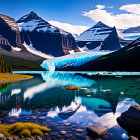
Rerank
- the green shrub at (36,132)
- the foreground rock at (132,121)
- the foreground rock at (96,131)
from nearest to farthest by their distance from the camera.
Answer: the foreground rock at (96,131), the green shrub at (36,132), the foreground rock at (132,121)

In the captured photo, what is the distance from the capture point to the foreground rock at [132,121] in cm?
1768

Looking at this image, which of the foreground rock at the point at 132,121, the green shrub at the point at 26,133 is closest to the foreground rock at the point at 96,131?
the foreground rock at the point at 132,121

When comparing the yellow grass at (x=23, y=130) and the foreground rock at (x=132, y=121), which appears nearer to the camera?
the yellow grass at (x=23, y=130)

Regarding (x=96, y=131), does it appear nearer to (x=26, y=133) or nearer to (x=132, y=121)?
(x=132, y=121)

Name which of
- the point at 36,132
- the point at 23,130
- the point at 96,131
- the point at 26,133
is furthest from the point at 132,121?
the point at 23,130

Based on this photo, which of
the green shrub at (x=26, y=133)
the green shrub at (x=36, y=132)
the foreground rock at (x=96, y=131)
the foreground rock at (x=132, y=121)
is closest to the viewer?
the green shrub at (x=26, y=133)

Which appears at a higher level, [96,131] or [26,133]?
[96,131]

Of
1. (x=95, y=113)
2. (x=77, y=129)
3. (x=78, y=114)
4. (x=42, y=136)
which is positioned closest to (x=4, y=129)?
(x=42, y=136)

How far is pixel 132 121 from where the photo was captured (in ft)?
60.6

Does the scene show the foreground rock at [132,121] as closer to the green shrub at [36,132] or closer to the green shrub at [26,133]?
the green shrub at [36,132]

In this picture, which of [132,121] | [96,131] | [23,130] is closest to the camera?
[96,131]

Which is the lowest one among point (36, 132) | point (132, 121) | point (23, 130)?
point (36, 132)

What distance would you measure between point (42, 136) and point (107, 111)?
13.8 metres

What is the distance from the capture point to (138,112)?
61.7 ft
